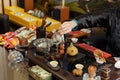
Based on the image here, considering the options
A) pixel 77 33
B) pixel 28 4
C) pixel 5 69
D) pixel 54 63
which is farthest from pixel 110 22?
pixel 28 4

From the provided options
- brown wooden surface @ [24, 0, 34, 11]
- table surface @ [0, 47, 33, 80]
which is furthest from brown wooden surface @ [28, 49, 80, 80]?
brown wooden surface @ [24, 0, 34, 11]

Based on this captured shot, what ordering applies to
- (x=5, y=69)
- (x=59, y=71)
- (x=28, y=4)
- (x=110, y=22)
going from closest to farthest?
(x=59, y=71) < (x=110, y=22) < (x=5, y=69) < (x=28, y=4)

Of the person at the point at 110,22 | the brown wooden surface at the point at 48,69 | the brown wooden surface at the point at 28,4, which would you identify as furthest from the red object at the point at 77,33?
the brown wooden surface at the point at 28,4

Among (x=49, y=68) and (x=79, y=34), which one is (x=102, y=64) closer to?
(x=49, y=68)

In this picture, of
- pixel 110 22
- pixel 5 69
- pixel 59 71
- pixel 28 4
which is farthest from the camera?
pixel 28 4

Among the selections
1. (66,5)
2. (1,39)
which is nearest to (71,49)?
(1,39)

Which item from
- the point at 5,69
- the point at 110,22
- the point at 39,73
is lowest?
the point at 5,69

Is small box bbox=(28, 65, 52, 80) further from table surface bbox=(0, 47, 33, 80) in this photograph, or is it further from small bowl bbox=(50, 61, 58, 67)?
table surface bbox=(0, 47, 33, 80)

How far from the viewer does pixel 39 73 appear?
1.52 metres

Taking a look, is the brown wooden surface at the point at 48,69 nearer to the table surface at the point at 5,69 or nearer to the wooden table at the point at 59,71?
the wooden table at the point at 59,71

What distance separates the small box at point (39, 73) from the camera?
149 cm

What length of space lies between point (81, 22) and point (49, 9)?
1.15 m

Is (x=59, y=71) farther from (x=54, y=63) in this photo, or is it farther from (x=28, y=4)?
(x=28, y=4)

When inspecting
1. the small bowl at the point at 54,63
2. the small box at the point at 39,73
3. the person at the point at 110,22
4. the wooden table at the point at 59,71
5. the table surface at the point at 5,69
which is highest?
the person at the point at 110,22
